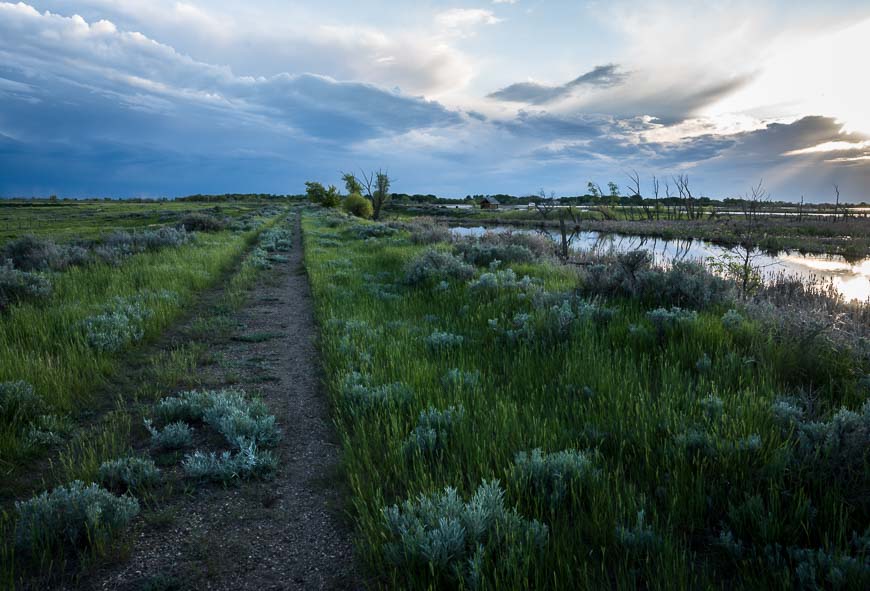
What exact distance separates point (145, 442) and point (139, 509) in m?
1.47

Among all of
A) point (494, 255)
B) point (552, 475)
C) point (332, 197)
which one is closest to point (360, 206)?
point (332, 197)

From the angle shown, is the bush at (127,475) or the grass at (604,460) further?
the bush at (127,475)

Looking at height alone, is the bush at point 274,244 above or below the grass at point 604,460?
above

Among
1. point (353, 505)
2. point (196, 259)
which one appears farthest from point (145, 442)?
point (196, 259)

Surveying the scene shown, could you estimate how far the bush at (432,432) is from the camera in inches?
161

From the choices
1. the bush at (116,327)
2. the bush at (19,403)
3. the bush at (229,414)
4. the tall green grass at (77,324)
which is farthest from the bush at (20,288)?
the bush at (229,414)

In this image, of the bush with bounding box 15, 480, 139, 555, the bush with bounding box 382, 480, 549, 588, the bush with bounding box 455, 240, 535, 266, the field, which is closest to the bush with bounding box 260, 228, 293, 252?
the bush with bounding box 455, 240, 535, 266

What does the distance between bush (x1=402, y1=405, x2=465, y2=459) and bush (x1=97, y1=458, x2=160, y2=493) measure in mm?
2317

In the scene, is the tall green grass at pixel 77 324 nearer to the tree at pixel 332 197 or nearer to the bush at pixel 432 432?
the bush at pixel 432 432

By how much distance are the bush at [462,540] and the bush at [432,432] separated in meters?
1.00

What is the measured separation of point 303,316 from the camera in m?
10.6

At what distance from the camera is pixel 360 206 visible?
76062 millimetres

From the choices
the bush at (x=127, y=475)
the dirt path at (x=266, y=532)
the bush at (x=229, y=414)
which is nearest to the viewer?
the dirt path at (x=266, y=532)

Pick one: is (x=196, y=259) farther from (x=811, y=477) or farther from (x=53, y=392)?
(x=811, y=477)
